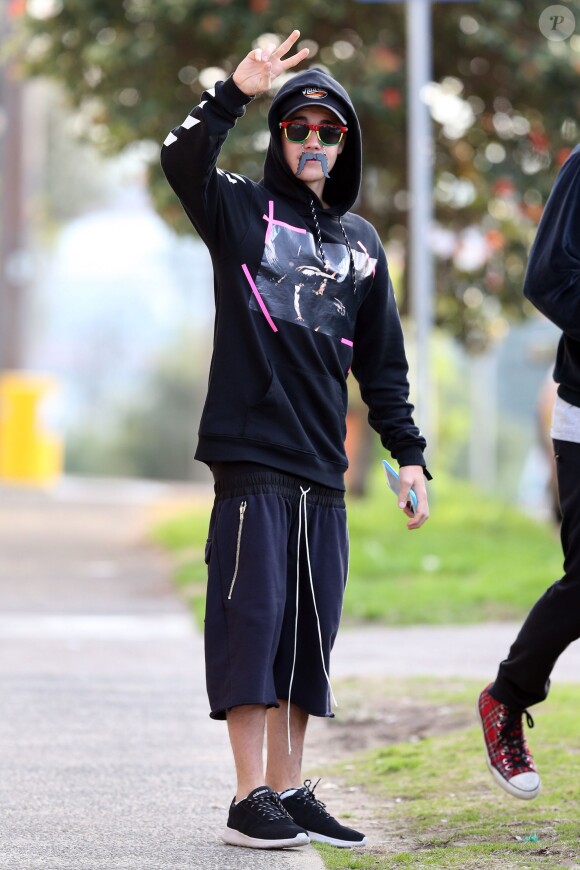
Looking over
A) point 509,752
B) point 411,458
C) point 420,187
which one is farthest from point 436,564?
point 411,458

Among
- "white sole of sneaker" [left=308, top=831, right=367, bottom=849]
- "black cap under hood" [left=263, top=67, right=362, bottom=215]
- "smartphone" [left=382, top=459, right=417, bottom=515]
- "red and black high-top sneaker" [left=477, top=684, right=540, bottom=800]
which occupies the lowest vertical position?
"white sole of sneaker" [left=308, top=831, right=367, bottom=849]

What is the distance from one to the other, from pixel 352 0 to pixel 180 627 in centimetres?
571

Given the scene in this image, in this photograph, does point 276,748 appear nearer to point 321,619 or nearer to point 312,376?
point 321,619

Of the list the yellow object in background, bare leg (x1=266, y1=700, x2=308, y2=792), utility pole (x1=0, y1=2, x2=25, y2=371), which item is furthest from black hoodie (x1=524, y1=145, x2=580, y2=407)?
utility pole (x1=0, y1=2, x2=25, y2=371)

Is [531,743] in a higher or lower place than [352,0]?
lower

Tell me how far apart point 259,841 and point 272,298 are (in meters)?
1.36

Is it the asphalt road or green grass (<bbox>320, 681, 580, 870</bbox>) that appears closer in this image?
green grass (<bbox>320, 681, 580, 870</bbox>)

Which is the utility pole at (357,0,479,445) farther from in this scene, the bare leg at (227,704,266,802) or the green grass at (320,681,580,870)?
the bare leg at (227,704,266,802)

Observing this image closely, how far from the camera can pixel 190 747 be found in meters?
5.85

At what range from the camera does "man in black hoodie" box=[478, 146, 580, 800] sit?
14.1ft

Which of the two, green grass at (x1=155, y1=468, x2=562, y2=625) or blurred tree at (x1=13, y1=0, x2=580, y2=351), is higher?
blurred tree at (x1=13, y1=0, x2=580, y2=351)

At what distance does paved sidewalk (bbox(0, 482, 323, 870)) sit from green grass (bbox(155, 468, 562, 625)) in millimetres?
631

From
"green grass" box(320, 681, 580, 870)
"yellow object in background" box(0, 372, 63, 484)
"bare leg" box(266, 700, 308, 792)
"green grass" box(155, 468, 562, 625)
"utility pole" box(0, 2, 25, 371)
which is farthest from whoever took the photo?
"utility pole" box(0, 2, 25, 371)

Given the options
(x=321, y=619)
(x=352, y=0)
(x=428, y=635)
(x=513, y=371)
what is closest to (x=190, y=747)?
(x=321, y=619)
